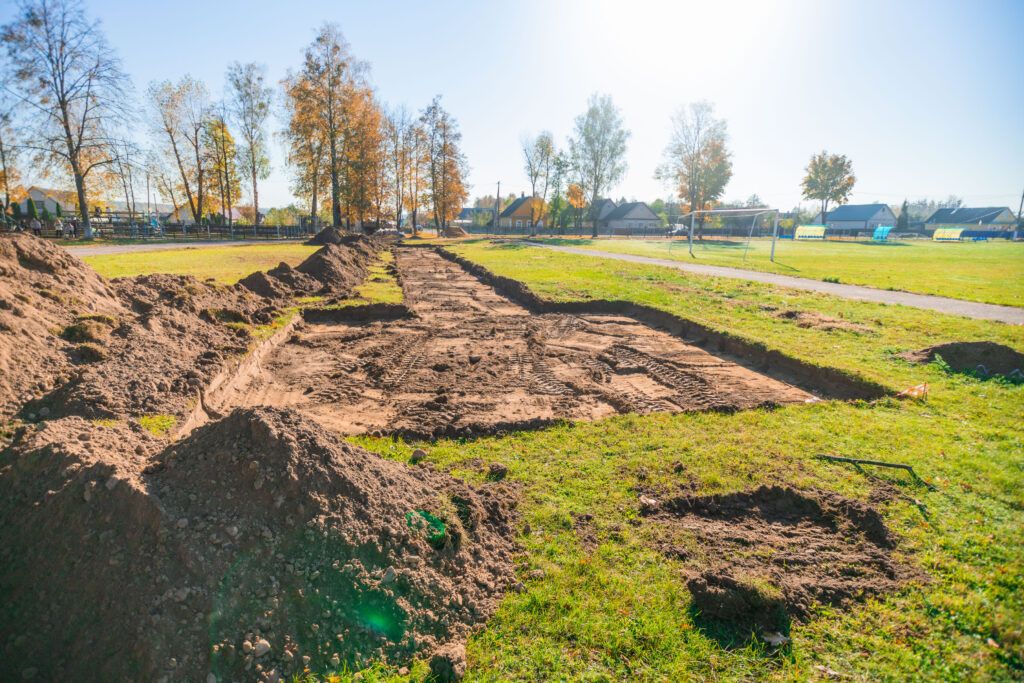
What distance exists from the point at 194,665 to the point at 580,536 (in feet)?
7.35

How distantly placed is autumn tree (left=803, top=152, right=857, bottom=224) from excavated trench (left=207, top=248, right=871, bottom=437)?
8916 centimetres

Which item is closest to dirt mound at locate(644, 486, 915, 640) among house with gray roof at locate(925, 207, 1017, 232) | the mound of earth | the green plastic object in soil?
the mound of earth

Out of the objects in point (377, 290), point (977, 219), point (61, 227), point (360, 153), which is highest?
point (360, 153)

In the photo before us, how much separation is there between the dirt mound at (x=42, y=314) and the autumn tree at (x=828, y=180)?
316 feet

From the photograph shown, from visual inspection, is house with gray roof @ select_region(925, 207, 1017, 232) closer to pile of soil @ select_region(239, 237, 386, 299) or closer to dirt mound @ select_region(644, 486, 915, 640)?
pile of soil @ select_region(239, 237, 386, 299)

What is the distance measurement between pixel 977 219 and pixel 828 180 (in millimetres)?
26295

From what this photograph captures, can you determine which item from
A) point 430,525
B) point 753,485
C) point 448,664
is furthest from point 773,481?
point 448,664

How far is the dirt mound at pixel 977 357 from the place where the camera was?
664cm

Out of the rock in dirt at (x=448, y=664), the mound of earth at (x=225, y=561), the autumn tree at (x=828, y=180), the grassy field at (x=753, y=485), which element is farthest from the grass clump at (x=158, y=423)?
the autumn tree at (x=828, y=180)

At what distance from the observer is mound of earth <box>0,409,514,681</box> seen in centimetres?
225

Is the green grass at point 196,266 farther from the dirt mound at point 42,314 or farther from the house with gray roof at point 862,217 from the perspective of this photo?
the house with gray roof at point 862,217

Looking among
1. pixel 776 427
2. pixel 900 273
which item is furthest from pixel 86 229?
pixel 900 273

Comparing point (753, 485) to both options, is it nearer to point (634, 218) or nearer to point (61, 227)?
point (61, 227)

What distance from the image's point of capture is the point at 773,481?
4082 mm
